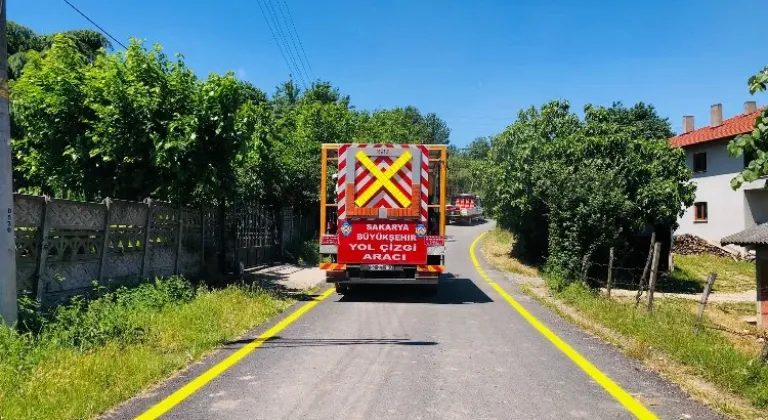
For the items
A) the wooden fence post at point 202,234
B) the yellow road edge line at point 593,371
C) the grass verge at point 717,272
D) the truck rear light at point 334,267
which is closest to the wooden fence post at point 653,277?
the yellow road edge line at point 593,371

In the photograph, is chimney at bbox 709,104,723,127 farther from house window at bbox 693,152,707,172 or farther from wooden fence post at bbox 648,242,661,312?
wooden fence post at bbox 648,242,661,312

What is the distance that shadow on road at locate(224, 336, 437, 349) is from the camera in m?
8.17

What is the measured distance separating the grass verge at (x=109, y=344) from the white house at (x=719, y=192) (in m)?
30.3

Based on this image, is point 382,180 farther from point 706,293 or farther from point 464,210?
point 464,210

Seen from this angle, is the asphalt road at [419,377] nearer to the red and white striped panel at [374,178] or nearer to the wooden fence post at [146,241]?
the red and white striped panel at [374,178]

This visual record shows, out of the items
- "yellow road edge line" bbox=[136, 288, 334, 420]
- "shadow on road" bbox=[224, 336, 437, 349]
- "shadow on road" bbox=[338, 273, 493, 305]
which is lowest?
"yellow road edge line" bbox=[136, 288, 334, 420]

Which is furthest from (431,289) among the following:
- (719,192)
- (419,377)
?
(719,192)

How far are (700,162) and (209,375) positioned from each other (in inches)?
1460

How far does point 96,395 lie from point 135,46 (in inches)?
353

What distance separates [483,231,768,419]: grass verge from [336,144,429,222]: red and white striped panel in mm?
3681

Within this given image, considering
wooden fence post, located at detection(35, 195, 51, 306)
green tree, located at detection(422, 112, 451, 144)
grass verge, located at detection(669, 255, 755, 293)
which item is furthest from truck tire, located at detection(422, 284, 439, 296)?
green tree, located at detection(422, 112, 451, 144)

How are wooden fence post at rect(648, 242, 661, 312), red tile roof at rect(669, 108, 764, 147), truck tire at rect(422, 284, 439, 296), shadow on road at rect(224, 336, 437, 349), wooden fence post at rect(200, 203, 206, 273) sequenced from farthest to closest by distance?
red tile roof at rect(669, 108, 764, 147) → wooden fence post at rect(200, 203, 206, 273) → truck tire at rect(422, 284, 439, 296) → wooden fence post at rect(648, 242, 661, 312) → shadow on road at rect(224, 336, 437, 349)

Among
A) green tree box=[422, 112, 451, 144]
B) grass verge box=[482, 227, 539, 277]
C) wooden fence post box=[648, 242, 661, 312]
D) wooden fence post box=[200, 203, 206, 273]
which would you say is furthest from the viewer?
green tree box=[422, 112, 451, 144]

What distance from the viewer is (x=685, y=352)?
7223mm
